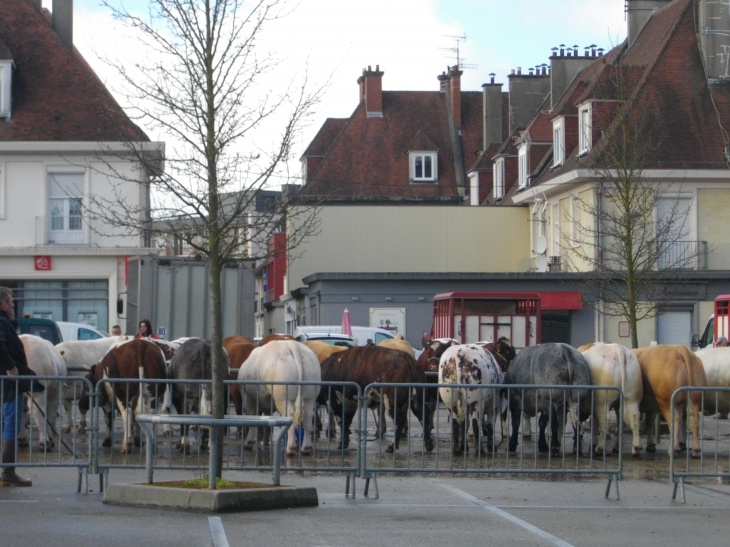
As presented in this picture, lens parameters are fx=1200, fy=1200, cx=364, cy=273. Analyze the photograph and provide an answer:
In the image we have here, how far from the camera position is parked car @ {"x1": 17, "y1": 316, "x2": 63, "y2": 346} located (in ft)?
74.0

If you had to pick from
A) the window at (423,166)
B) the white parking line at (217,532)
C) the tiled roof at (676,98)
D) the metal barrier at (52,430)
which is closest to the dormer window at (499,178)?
the window at (423,166)

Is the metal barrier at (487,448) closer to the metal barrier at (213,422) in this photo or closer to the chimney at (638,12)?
the metal barrier at (213,422)

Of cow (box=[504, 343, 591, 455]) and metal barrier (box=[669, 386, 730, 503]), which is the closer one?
metal barrier (box=[669, 386, 730, 503])

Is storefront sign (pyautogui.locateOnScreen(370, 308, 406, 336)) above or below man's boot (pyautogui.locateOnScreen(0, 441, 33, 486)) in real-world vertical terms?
above

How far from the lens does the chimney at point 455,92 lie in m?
62.0

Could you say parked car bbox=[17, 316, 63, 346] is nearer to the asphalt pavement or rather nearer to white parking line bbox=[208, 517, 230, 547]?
the asphalt pavement

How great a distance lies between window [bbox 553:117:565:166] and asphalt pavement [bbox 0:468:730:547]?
3235 centimetres

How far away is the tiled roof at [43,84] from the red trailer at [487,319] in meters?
10.8

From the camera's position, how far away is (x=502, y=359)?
18.7 meters

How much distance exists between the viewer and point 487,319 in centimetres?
3334

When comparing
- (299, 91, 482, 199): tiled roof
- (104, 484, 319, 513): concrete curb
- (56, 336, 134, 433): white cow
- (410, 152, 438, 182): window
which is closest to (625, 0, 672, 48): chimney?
(299, 91, 482, 199): tiled roof

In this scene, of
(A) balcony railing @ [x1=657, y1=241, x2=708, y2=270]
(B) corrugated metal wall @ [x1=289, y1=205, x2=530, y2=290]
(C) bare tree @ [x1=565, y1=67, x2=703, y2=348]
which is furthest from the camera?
(B) corrugated metal wall @ [x1=289, y1=205, x2=530, y2=290]

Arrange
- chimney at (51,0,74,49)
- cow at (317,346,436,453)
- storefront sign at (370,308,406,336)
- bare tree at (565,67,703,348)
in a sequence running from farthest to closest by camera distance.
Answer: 1. storefront sign at (370,308,406,336)
2. chimney at (51,0,74,49)
3. bare tree at (565,67,703,348)
4. cow at (317,346,436,453)

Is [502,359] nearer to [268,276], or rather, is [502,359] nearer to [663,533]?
[663,533]
